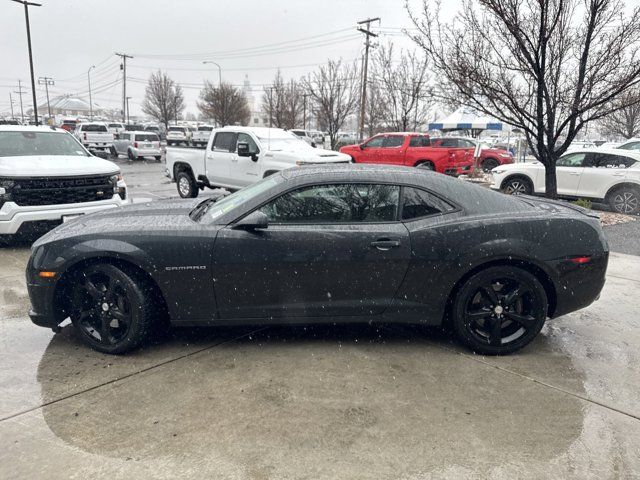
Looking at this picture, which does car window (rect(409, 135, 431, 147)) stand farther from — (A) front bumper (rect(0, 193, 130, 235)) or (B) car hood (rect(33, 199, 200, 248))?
(B) car hood (rect(33, 199, 200, 248))

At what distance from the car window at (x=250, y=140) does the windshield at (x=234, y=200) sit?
650cm

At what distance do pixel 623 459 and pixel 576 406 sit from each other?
0.51 metres

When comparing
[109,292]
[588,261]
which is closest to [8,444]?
[109,292]

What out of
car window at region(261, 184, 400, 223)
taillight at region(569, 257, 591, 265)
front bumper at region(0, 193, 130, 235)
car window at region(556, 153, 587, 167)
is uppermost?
car window at region(556, 153, 587, 167)

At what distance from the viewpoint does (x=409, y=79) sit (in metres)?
24.8

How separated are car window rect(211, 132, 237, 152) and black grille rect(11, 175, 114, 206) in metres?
4.22

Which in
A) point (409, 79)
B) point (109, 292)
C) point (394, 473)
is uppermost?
point (409, 79)

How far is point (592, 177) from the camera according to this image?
37.2 feet

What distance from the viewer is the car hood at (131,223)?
3578 millimetres

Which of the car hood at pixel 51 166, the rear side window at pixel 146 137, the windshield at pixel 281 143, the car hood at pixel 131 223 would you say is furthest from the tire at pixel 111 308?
the rear side window at pixel 146 137

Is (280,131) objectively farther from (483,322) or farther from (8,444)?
(8,444)

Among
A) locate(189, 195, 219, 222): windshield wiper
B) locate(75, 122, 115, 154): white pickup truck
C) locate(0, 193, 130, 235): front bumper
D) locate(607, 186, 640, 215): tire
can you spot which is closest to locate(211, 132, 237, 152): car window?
locate(0, 193, 130, 235): front bumper

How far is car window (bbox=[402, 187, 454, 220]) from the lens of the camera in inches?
143

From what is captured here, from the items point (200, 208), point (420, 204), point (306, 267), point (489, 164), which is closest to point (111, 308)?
point (200, 208)
